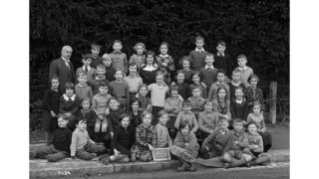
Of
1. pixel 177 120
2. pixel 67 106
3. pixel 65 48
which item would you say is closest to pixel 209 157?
pixel 177 120

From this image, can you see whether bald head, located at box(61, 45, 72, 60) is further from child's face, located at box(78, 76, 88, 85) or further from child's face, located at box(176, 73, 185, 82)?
child's face, located at box(176, 73, 185, 82)

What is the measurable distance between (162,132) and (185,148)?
35 cm

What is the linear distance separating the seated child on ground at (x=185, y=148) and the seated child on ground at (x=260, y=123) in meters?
0.88

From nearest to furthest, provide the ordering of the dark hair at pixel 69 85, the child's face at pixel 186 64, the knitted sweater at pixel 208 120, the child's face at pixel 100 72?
the dark hair at pixel 69 85 < the child's face at pixel 100 72 < the knitted sweater at pixel 208 120 < the child's face at pixel 186 64

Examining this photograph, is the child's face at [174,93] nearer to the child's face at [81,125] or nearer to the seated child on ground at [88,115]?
the seated child on ground at [88,115]

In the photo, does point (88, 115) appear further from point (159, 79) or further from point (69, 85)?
point (159, 79)

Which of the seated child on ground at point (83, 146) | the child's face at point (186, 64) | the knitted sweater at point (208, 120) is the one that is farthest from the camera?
the child's face at point (186, 64)

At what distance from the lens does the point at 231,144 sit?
20.5 ft

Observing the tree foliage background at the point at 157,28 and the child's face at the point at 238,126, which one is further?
the child's face at the point at 238,126

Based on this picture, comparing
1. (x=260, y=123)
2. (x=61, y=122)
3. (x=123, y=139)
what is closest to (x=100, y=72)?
(x=61, y=122)

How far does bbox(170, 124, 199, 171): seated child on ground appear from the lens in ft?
19.7

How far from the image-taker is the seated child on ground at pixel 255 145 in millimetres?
6367

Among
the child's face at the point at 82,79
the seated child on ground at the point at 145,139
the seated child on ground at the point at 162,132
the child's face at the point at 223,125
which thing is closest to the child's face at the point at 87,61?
the child's face at the point at 82,79

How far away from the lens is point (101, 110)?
20.7 ft
